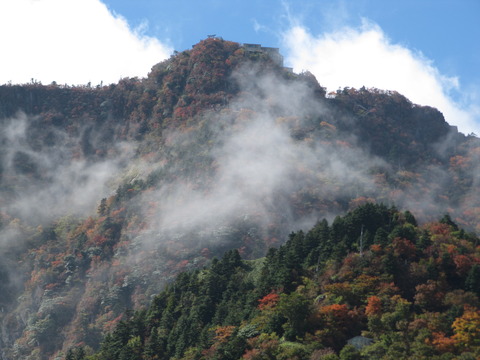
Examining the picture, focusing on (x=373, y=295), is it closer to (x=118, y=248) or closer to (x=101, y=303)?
(x=101, y=303)

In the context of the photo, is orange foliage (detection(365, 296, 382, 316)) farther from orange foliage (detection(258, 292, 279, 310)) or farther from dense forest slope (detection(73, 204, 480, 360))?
orange foliage (detection(258, 292, 279, 310))

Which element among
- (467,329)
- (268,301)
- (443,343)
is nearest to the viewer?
(443,343)

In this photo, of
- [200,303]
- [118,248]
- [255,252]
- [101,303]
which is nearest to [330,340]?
[200,303]

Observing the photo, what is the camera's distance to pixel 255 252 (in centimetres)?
16950


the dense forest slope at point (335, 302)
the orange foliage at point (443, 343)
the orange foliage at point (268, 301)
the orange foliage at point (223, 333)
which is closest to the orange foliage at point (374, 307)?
the dense forest slope at point (335, 302)

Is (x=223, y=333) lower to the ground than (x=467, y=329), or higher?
higher

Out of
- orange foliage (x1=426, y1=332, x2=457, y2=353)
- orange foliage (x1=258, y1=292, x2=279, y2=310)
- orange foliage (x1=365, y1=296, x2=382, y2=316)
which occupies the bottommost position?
orange foliage (x1=426, y1=332, x2=457, y2=353)

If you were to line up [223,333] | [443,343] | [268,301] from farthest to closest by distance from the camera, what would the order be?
1. [268,301]
2. [223,333]
3. [443,343]

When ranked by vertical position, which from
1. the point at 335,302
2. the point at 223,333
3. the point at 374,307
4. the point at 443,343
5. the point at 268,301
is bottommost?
the point at 443,343

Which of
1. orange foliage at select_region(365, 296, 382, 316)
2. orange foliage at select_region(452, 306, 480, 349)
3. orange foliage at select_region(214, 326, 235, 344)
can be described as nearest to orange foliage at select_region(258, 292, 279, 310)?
orange foliage at select_region(214, 326, 235, 344)

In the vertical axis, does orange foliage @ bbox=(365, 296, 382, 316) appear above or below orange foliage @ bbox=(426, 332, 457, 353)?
above

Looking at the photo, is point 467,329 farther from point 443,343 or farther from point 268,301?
point 268,301

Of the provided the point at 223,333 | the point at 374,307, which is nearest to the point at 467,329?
the point at 374,307

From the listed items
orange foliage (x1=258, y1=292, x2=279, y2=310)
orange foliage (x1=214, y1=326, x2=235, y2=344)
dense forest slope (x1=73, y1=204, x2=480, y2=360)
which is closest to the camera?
dense forest slope (x1=73, y1=204, x2=480, y2=360)
